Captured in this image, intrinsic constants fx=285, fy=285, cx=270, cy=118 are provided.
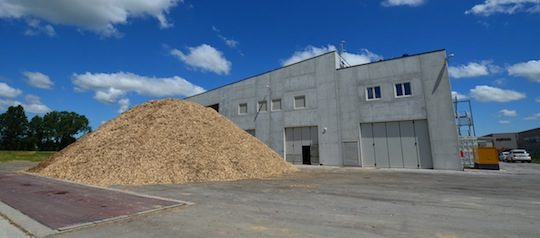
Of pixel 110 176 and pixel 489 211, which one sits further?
pixel 110 176

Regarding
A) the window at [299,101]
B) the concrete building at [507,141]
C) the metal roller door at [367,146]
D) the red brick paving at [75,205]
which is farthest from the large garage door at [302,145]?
the concrete building at [507,141]

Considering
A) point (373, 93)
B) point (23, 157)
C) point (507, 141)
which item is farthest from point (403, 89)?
point (507, 141)

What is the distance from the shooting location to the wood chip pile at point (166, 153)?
45.1 ft

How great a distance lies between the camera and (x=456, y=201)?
26.2 feet

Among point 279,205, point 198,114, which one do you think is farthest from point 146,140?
point 279,205

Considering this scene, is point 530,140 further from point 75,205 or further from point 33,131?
point 33,131

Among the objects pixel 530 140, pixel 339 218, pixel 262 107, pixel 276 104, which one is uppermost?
pixel 276 104

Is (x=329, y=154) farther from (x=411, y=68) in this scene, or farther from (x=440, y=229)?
(x=440, y=229)

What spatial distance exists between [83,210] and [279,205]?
4.73m

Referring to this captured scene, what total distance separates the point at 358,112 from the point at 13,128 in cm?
10122

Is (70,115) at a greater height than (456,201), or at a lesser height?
greater

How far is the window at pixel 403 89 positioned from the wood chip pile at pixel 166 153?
10.9m

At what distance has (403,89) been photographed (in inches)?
887

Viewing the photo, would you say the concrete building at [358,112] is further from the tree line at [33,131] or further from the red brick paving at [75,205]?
the tree line at [33,131]
